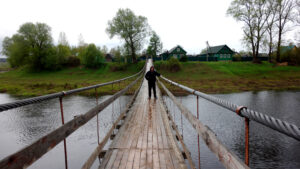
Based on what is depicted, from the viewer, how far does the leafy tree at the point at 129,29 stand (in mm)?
42219

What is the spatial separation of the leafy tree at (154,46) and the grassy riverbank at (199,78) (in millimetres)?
9935

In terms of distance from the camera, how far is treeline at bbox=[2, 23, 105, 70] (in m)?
42.8

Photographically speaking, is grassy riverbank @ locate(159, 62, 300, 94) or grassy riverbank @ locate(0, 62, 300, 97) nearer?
grassy riverbank @ locate(0, 62, 300, 97)

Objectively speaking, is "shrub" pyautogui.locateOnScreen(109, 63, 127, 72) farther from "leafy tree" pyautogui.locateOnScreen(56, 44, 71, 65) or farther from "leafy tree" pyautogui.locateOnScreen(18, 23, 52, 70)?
"leafy tree" pyautogui.locateOnScreen(18, 23, 52, 70)

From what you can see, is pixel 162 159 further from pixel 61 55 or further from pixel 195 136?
pixel 61 55

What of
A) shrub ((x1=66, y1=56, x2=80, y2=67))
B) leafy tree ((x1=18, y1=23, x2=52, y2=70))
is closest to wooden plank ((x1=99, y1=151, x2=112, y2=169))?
shrub ((x1=66, y1=56, x2=80, y2=67))

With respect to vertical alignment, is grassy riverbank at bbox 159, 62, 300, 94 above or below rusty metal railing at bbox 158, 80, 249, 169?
below

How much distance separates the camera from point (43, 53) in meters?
44.5

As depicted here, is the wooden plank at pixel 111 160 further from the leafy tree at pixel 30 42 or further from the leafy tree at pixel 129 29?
the leafy tree at pixel 30 42

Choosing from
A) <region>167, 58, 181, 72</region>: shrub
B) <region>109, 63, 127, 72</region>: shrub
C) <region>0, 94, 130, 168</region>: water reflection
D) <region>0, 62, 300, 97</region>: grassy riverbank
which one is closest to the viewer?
<region>0, 94, 130, 168</region>: water reflection

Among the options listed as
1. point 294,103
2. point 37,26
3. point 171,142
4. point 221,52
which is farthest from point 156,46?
point 171,142

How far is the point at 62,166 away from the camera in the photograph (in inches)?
289

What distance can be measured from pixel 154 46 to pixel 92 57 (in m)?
16.7

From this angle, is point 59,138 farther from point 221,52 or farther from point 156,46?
point 221,52
